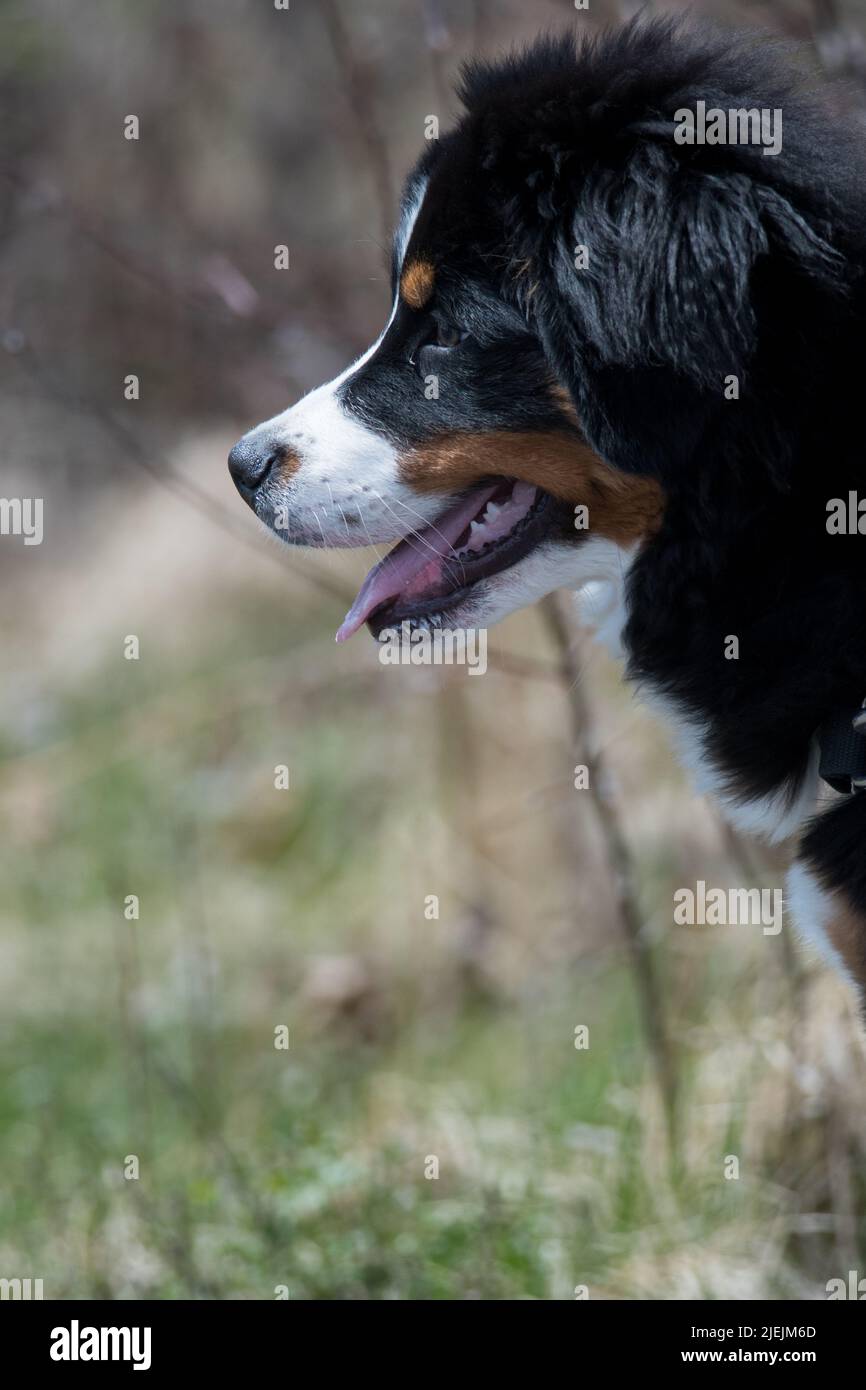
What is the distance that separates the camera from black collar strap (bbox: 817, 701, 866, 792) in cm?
224

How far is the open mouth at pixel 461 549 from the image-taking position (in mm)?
2547

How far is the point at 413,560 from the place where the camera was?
2.68 meters

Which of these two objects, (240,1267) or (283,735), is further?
(283,735)

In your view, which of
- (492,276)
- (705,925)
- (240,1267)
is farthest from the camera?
(705,925)

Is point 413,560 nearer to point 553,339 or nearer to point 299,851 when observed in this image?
point 553,339

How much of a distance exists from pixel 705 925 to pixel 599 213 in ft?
8.72

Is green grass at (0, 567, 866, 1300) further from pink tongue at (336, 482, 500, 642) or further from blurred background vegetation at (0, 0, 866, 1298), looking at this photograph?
pink tongue at (336, 482, 500, 642)

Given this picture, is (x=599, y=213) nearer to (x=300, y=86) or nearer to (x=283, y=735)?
(x=283, y=735)

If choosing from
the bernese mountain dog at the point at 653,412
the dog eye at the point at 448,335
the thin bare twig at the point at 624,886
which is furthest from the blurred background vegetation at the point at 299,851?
the dog eye at the point at 448,335

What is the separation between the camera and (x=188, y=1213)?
11.4 feet

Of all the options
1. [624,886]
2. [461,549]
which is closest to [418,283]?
[461,549]

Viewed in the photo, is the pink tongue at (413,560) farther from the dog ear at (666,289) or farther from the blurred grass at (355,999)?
the blurred grass at (355,999)

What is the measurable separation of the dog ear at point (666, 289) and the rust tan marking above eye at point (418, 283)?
252mm
